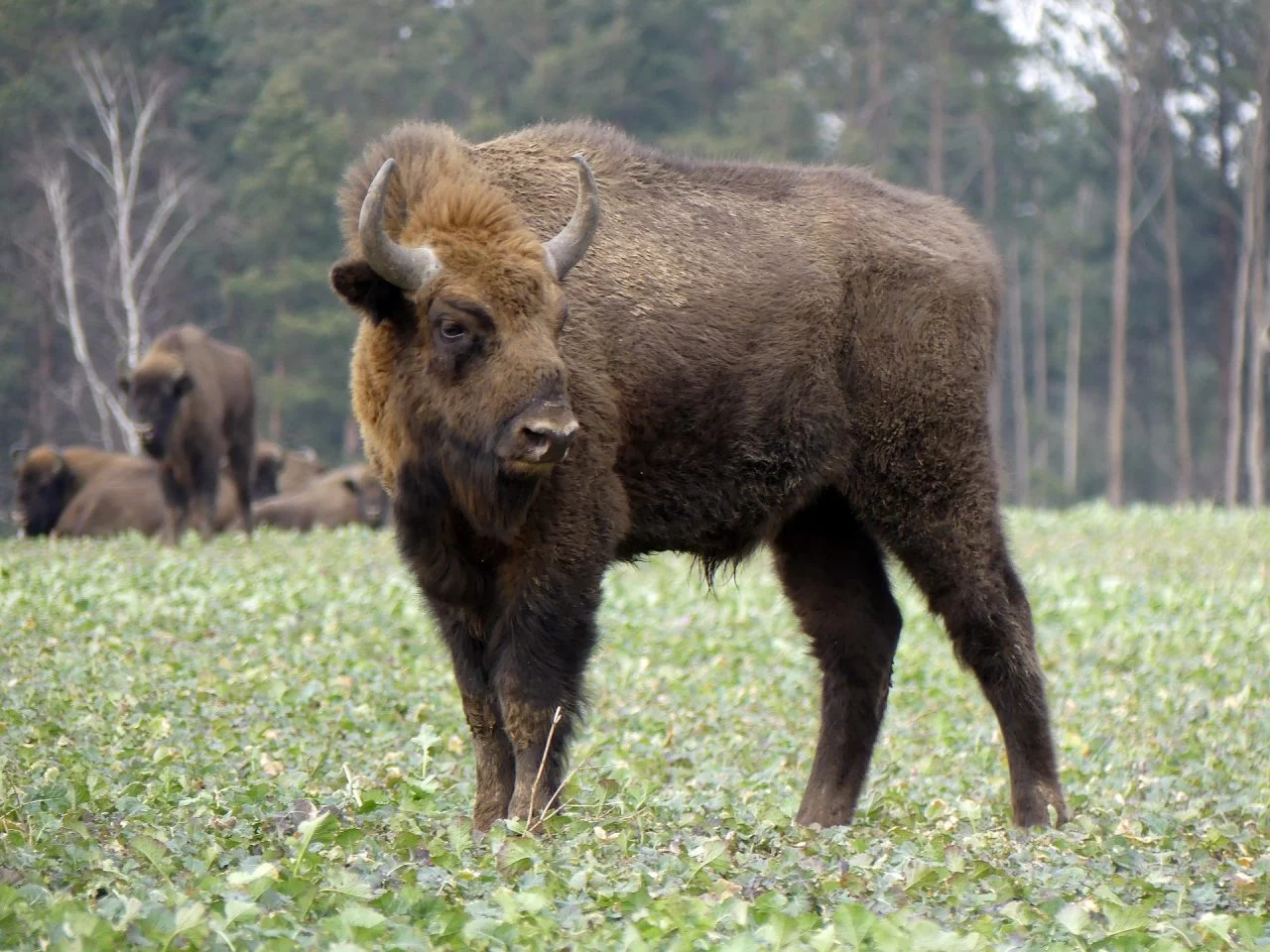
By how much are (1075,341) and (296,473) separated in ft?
123

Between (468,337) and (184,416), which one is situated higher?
(468,337)

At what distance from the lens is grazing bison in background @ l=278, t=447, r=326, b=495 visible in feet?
87.8

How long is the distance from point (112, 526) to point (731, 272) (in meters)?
15.7

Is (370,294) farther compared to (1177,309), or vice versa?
(1177,309)

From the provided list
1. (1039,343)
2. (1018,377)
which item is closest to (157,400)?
(1018,377)

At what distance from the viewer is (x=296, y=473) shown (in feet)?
89.4

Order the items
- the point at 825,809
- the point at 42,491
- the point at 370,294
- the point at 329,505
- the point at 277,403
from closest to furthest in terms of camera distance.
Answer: the point at 370,294 → the point at 825,809 → the point at 42,491 → the point at 329,505 → the point at 277,403

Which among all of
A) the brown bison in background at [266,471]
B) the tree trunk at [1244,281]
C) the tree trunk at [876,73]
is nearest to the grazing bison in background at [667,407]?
the brown bison in background at [266,471]

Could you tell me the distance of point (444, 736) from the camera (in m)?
8.23

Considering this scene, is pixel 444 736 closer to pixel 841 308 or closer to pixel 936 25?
pixel 841 308

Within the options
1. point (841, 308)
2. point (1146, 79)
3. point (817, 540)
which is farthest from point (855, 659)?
point (1146, 79)

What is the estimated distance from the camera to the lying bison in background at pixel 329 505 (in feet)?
75.4

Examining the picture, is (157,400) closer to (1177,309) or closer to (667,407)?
(667,407)

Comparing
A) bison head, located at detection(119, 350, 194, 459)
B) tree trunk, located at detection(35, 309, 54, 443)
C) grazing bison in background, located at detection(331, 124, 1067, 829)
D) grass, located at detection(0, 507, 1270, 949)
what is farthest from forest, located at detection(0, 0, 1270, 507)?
grazing bison in background, located at detection(331, 124, 1067, 829)
